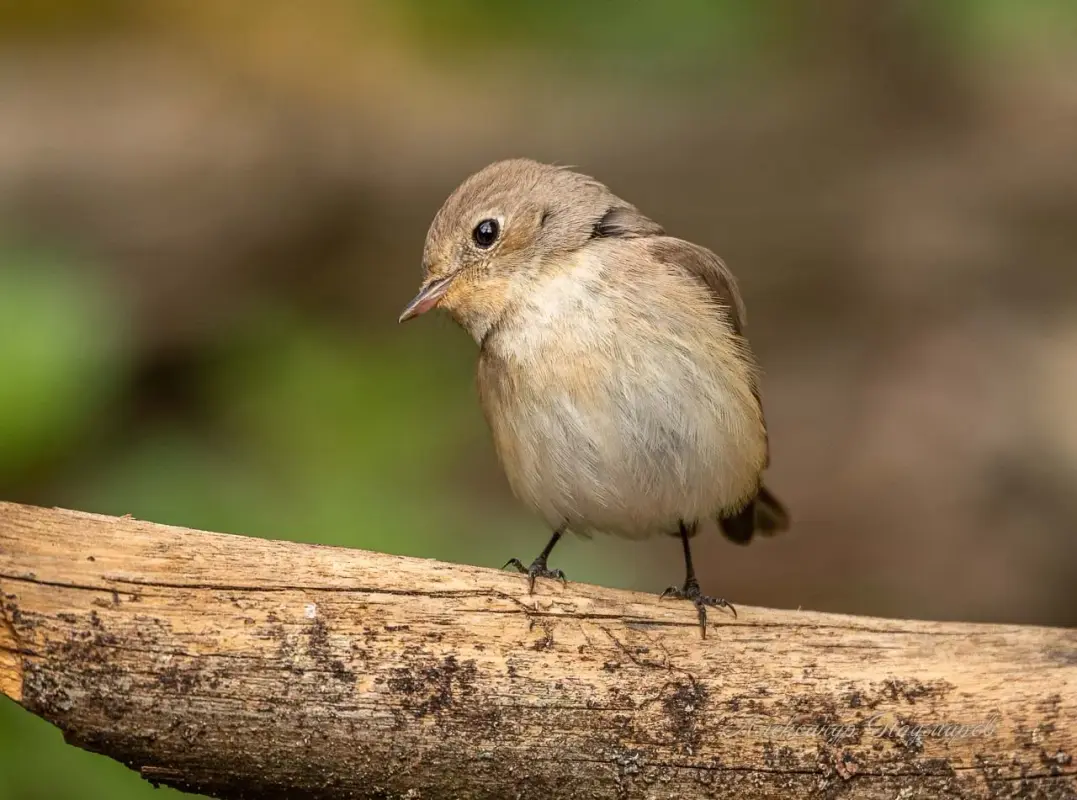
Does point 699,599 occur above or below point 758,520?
below

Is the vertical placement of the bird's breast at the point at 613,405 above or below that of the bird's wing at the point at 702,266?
below

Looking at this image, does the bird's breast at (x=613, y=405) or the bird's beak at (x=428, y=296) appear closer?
the bird's breast at (x=613, y=405)

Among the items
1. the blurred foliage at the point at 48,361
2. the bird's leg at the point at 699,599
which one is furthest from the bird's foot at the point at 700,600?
the blurred foliage at the point at 48,361

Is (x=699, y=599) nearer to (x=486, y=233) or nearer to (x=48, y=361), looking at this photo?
(x=486, y=233)

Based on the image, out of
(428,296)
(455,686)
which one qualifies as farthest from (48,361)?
(455,686)

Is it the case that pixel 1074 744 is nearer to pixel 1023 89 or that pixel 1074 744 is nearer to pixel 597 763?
pixel 597 763

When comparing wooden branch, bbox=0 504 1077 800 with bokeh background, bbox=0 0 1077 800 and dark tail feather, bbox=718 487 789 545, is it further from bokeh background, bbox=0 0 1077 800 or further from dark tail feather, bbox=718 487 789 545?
bokeh background, bbox=0 0 1077 800

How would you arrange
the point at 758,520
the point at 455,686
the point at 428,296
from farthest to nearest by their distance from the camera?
the point at 758,520
the point at 428,296
the point at 455,686

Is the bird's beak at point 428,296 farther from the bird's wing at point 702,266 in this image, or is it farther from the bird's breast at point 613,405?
the bird's wing at point 702,266

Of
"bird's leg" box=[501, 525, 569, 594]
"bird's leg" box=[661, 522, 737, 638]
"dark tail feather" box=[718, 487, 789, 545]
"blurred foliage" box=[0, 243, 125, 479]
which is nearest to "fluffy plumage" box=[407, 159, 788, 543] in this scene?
"bird's leg" box=[501, 525, 569, 594]
